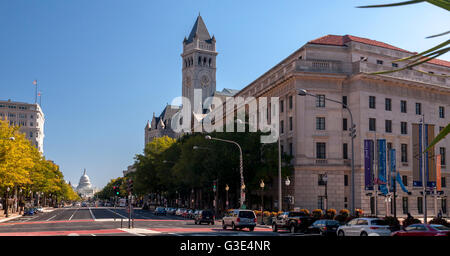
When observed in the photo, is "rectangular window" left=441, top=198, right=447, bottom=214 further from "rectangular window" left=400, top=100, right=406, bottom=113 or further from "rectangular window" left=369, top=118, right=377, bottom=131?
"rectangular window" left=369, top=118, right=377, bottom=131

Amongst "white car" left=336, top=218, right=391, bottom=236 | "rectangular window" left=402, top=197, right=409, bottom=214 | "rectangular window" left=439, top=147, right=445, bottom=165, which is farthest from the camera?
"rectangular window" left=439, top=147, right=445, bottom=165

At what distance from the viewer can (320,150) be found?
64875 mm

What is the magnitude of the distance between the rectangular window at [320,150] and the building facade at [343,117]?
0.13 metres

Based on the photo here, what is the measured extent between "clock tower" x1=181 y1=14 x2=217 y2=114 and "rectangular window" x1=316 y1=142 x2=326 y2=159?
4611 inches

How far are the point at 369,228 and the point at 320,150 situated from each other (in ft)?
124

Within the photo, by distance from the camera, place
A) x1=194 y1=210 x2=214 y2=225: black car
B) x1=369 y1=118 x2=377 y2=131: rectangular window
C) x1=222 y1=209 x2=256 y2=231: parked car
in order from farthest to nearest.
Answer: x1=369 y1=118 x2=377 y2=131: rectangular window, x1=194 y1=210 x2=214 y2=225: black car, x1=222 y1=209 x2=256 y2=231: parked car

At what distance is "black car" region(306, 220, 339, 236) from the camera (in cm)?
3200

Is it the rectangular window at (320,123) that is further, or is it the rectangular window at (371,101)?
the rectangular window at (371,101)

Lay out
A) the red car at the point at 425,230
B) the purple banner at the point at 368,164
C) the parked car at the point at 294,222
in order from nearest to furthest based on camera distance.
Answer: the red car at the point at 425,230 < the parked car at the point at 294,222 < the purple banner at the point at 368,164

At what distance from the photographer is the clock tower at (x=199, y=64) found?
183m

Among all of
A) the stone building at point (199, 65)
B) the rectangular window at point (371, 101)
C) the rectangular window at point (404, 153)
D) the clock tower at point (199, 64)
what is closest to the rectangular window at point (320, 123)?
the rectangular window at point (371, 101)

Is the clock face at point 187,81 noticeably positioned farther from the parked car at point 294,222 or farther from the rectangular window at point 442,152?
the parked car at point 294,222

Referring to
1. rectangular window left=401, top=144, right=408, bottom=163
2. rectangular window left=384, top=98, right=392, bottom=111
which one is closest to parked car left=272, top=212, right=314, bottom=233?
rectangular window left=384, top=98, right=392, bottom=111

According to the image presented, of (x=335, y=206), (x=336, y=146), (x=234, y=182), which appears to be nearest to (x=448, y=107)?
(x=336, y=146)
